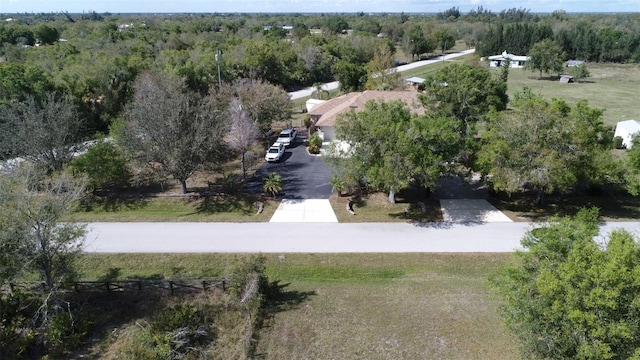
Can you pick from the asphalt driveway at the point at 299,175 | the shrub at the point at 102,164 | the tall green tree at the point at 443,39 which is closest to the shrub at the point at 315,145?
the asphalt driveway at the point at 299,175

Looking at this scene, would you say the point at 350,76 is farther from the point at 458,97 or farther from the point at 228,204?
the point at 228,204

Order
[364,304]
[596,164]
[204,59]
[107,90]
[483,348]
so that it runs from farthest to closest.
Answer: [204,59] < [107,90] < [596,164] < [364,304] < [483,348]

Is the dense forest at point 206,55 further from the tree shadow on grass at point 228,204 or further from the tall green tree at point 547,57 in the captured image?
the tree shadow on grass at point 228,204

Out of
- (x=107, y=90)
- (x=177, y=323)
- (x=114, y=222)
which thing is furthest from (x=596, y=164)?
(x=107, y=90)

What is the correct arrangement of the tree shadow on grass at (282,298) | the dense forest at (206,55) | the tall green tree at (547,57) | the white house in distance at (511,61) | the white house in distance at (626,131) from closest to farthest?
the tree shadow on grass at (282,298) → the white house in distance at (626,131) → the dense forest at (206,55) → the tall green tree at (547,57) → the white house in distance at (511,61)

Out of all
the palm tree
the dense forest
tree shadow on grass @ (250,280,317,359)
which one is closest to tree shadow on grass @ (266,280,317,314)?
tree shadow on grass @ (250,280,317,359)

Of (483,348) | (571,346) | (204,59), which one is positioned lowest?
(483,348)

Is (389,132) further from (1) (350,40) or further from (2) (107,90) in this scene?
(1) (350,40)
